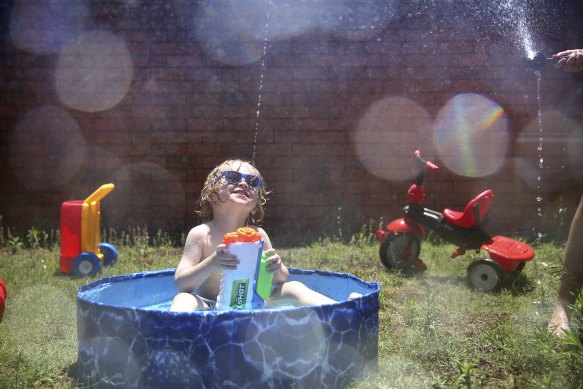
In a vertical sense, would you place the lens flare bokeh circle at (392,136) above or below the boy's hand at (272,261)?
above

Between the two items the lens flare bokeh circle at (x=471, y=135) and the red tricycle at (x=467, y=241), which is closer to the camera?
the red tricycle at (x=467, y=241)

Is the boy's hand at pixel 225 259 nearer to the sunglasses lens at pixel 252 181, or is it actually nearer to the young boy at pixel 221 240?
the young boy at pixel 221 240

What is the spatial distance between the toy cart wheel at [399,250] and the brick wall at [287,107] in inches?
58.1

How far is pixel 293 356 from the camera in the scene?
7.06 ft

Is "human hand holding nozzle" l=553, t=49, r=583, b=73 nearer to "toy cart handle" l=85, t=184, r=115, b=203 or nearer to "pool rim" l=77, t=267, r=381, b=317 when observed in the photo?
"pool rim" l=77, t=267, r=381, b=317

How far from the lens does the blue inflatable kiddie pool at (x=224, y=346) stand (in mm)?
2074

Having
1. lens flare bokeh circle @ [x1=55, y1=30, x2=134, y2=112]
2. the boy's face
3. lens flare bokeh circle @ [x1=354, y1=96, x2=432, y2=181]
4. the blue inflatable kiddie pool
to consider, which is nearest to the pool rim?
the blue inflatable kiddie pool

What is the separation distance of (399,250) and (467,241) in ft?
1.57

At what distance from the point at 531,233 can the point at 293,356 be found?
4320 mm

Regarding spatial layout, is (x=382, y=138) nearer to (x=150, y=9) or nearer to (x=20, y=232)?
(x=150, y=9)

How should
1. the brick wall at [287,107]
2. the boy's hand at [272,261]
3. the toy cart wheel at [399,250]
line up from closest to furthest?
1. the boy's hand at [272,261]
2. the toy cart wheel at [399,250]
3. the brick wall at [287,107]

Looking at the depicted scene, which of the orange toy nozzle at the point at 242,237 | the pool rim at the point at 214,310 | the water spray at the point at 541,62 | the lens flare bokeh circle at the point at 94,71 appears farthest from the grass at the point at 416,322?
the lens flare bokeh circle at the point at 94,71

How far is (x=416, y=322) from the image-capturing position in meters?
3.16

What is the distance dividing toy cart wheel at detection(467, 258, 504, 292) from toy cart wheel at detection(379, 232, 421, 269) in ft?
1.75
